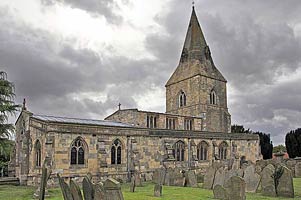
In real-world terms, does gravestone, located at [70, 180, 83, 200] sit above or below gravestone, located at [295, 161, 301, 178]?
above

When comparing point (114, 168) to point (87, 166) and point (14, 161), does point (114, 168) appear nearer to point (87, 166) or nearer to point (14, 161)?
point (87, 166)

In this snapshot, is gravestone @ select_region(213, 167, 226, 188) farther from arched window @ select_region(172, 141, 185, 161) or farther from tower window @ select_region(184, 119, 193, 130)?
tower window @ select_region(184, 119, 193, 130)

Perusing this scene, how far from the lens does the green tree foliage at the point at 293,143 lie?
4606 centimetres

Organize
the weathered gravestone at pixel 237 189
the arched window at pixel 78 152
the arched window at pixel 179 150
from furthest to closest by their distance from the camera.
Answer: the arched window at pixel 179 150, the arched window at pixel 78 152, the weathered gravestone at pixel 237 189

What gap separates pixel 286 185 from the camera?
15688mm

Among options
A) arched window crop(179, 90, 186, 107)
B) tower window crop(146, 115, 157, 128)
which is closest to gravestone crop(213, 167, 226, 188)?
tower window crop(146, 115, 157, 128)

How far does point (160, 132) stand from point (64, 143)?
9.10 metres

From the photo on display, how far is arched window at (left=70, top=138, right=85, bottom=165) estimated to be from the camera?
25.0 meters

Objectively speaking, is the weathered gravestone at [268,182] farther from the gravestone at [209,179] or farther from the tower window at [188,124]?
the tower window at [188,124]

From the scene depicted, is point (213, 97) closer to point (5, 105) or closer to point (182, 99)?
point (182, 99)

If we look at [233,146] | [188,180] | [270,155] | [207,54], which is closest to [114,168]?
[188,180]

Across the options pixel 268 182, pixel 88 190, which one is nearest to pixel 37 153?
pixel 268 182

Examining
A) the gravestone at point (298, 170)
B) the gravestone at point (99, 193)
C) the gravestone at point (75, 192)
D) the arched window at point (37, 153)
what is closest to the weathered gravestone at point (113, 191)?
the gravestone at point (99, 193)

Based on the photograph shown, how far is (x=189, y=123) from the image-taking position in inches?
1709
